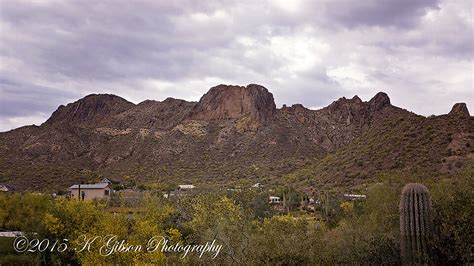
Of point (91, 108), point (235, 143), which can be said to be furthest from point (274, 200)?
point (91, 108)

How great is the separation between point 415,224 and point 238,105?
8939 centimetres

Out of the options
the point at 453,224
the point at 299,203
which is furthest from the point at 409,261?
the point at 299,203

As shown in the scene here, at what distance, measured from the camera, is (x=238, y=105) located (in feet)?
334

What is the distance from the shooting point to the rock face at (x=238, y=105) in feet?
309

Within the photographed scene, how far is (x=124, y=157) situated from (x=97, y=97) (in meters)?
47.4

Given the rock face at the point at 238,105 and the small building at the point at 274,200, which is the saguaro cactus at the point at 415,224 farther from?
the rock face at the point at 238,105

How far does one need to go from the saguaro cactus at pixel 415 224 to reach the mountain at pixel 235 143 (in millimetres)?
29064

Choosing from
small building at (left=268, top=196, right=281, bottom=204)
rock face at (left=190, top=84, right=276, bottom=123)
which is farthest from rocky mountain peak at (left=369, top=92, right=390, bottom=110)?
small building at (left=268, top=196, right=281, bottom=204)

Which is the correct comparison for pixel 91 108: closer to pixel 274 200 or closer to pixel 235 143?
pixel 235 143

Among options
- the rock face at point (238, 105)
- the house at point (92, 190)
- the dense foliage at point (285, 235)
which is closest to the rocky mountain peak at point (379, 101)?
the rock face at point (238, 105)

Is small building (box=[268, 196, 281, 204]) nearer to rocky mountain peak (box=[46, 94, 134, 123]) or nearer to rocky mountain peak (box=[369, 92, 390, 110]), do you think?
rocky mountain peak (box=[369, 92, 390, 110])

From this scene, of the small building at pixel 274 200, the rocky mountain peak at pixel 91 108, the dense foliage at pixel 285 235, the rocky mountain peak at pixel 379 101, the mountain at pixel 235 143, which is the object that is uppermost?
the rocky mountain peak at pixel 91 108

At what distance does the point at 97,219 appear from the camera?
64.8 ft

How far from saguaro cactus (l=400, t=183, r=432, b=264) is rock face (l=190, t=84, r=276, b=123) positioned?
7636 centimetres
